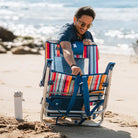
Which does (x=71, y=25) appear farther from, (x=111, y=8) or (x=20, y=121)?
(x=111, y=8)

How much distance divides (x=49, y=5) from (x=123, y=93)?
33.8m

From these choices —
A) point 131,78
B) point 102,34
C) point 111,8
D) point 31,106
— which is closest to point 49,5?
point 111,8

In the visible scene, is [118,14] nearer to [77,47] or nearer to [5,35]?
[5,35]

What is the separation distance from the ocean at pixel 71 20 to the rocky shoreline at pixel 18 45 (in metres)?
1.39

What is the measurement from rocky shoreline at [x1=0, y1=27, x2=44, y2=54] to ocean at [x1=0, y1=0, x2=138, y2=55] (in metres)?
1.39

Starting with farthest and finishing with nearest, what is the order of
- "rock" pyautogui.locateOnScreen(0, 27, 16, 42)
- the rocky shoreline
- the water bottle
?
1. "rock" pyautogui.locateOnScreen(0, 27, 16, 42)
2. the rocky shoreline
3. the water bottle

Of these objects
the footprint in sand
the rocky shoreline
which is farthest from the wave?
the footprint in sand

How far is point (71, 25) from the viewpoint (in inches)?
130

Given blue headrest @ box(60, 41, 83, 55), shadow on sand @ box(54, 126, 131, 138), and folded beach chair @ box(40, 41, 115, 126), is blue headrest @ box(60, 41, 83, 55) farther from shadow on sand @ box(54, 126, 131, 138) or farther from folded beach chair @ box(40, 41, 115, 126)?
shadow on sand @ box(54, 126, 131, 138)

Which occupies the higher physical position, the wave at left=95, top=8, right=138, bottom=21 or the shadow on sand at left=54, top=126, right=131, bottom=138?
the wave at left=95, top=8, right=138, bottom=21

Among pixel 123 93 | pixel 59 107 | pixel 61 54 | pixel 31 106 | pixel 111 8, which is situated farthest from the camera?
pixel 111 8

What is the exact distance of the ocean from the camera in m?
15.9

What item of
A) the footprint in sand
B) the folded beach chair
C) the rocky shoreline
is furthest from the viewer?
the rocky shoreline

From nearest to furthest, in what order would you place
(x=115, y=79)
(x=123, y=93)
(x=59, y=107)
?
(x=59, y=107) < (x=123, y=93) < (x=115, y=79)
